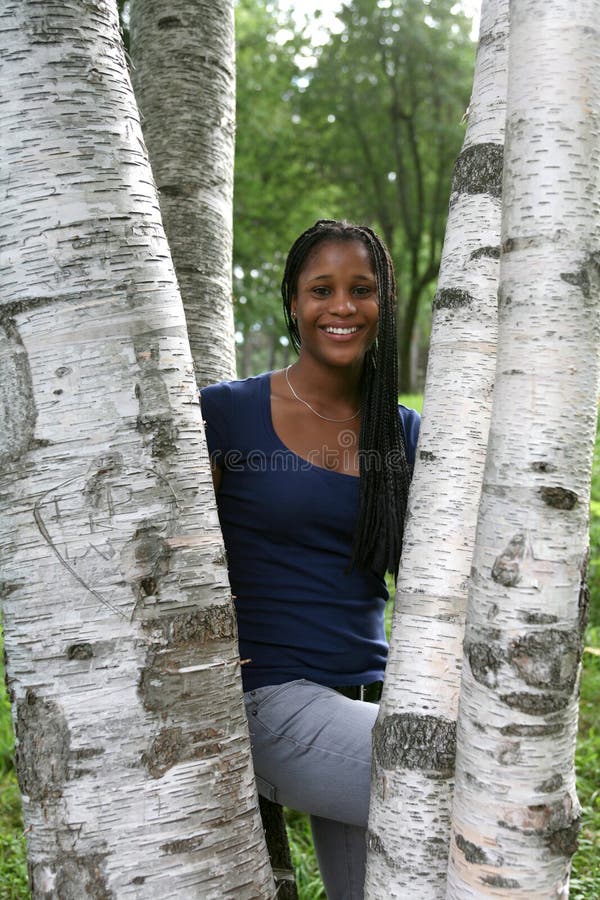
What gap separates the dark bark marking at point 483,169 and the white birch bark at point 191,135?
1.65 metres

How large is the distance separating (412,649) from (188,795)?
1.58 ft

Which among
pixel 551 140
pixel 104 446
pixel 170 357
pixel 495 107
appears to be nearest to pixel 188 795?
pixel 104 446

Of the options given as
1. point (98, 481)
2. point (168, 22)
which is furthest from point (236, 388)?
point (168, 22)

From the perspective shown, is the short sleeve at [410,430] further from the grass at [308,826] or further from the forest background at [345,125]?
the forest background at [345,125]

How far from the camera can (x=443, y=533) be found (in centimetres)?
164

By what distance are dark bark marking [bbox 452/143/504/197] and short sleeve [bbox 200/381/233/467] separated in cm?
99

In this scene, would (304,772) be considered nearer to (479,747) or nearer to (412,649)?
(412,649)

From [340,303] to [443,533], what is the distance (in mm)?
1067

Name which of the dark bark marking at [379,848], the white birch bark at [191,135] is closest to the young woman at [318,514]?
the dark bark marking at [379,848]

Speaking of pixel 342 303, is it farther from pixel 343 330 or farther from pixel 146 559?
pixel 146 559

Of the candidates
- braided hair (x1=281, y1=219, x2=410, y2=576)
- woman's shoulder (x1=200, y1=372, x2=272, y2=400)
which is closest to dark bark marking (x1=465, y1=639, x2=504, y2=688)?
braided hair (x1=281, y1=219, x2=410, y2=576)

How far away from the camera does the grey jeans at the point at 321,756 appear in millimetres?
2039

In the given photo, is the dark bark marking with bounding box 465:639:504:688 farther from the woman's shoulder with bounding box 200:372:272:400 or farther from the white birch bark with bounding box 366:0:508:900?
the woman's shoulder with bounding box 200:372:272:400

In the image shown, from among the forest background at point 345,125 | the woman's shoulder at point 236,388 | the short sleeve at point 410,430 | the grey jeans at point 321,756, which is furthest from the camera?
the forest background at point 345,125
